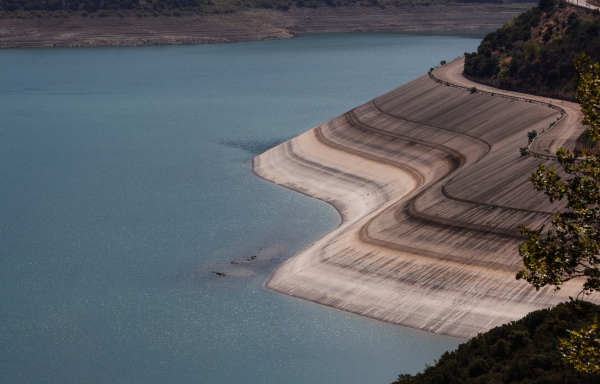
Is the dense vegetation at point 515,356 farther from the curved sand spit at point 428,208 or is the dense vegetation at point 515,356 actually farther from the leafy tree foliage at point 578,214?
the curved sand spit at point 428,208

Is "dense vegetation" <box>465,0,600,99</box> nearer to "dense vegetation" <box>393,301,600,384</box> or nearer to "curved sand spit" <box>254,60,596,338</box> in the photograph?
"curved sand spit" <box>254,60,596,338</box>

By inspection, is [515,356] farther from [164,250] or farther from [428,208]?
[164,250]

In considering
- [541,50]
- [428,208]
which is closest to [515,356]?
[428,208]

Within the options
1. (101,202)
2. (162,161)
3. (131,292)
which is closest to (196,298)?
(131,292)

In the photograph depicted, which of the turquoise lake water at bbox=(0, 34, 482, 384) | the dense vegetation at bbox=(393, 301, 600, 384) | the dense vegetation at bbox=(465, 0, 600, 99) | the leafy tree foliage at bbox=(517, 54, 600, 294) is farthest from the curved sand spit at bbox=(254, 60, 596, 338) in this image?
the leafy tree foliage at bbox=(517, 54, 600, 294)

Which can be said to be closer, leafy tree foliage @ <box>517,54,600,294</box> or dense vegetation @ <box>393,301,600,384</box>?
leafy tree foliage @ <box>517,54,600,294</box>

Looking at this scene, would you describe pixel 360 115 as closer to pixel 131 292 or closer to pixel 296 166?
pixel 296 166

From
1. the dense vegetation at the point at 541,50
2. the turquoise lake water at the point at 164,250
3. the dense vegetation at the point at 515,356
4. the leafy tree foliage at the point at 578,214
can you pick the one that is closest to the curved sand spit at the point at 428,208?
the turquoise lake water at the point at 164,250
